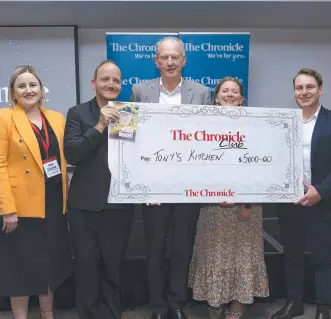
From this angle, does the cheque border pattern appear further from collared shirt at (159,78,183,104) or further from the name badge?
the name badge

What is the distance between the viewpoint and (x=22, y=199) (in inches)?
86.4

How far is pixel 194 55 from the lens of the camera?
12.7 feet

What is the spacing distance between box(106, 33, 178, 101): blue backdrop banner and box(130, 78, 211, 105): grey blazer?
153 cm

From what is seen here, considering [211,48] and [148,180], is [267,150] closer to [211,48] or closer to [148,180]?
[148,180]

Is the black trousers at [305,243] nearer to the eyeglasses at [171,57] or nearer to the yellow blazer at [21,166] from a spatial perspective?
the eyeglasses at [171,57]

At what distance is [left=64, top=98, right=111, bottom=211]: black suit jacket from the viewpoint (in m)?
2.17

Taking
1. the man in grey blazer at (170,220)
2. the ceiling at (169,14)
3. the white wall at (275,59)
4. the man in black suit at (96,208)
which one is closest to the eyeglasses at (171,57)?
the man in grey blazer at (170,220)

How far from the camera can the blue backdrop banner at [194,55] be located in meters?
3.82

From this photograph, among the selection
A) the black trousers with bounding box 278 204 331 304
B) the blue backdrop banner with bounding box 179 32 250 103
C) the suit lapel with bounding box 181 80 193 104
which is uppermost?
the blue backdrop banner with bounding box 179 32 250 103

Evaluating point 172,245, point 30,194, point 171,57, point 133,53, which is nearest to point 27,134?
point 30,194

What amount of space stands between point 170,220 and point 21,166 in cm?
86

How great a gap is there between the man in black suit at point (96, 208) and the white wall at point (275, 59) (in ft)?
6.38

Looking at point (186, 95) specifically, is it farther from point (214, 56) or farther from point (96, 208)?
point (214, 56)

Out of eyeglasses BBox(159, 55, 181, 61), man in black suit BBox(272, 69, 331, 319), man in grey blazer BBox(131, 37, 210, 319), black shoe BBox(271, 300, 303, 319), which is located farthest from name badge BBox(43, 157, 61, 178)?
black shoe BBox(271, 300, 303, 319)
